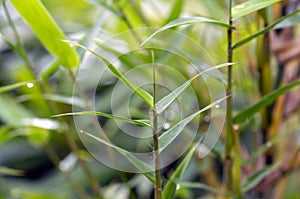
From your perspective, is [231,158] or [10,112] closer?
[231,158]

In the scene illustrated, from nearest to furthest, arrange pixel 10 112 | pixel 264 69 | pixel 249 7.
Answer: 1. pixel 249 7
2. pixel 264 69
3. pixel 10 112

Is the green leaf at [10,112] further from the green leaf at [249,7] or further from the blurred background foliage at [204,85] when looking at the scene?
the green leaf at [249,7]

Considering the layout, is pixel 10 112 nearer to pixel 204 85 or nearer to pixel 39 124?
pixel 39 124

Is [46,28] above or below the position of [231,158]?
above

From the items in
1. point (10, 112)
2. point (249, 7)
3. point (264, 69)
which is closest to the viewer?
point (249, 7)

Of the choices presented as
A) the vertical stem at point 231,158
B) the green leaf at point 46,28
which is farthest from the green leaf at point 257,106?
the green leaf at point 46,28

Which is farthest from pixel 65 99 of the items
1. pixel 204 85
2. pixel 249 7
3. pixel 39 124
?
pixel 249 7

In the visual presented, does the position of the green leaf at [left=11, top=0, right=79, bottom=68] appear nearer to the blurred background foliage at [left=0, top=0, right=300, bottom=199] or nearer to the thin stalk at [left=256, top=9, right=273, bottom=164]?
the blurred background foliage at [left=0, top=0, right=300, bottom=199]

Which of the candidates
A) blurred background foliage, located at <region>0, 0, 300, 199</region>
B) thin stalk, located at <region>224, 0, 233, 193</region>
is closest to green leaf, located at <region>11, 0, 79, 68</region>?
blurred background foliage, located at <region>0, 0, 300, 199</region>

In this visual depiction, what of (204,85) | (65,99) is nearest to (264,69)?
(204,85)

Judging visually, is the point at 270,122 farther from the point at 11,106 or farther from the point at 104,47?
the point at 11,106
